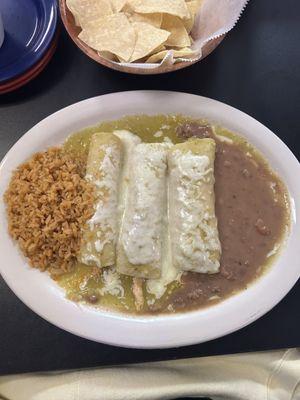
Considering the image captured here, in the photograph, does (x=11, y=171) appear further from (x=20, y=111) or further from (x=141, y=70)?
(x=141, y=70)

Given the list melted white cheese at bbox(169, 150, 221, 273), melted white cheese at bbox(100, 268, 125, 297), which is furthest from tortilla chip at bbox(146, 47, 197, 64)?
melted white cheese at bbox(100, 268, 125, 297)

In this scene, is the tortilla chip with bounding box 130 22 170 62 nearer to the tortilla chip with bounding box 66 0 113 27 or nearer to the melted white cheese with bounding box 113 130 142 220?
the tortilla chip with bounding box 66 0 113 27

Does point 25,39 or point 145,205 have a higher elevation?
point 25,39

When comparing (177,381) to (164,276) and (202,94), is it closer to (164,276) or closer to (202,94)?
Answer: (164,276)

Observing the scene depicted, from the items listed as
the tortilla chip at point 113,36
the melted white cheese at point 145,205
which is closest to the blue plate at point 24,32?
the tortilla chip at point 113,36

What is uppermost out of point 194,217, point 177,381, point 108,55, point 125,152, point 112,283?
point 108,55

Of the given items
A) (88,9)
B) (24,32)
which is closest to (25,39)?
(24,32)
